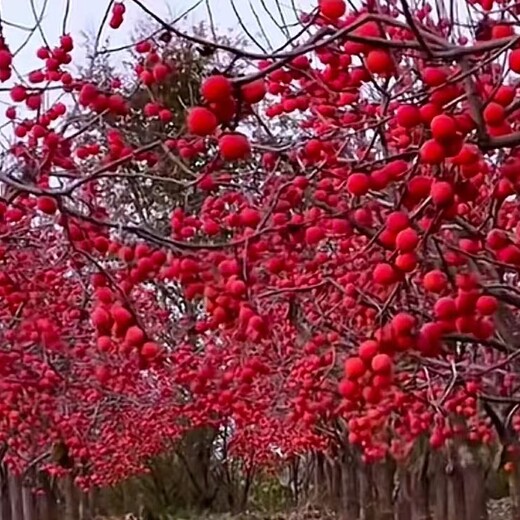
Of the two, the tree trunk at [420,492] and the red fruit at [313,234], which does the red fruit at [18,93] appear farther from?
the tree trunk at [420,492]

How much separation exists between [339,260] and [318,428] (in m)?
9.83

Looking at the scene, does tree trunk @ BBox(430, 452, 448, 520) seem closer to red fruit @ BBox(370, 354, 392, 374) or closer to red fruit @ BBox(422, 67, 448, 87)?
red fruit @ BBox(370, 354, 392, 374)

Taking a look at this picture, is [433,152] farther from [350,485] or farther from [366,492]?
[350,485]

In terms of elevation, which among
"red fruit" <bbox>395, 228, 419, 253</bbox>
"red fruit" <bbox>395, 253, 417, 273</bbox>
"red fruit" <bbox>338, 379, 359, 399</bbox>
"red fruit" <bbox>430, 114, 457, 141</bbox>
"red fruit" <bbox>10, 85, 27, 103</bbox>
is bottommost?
"red fruit" <bbox>338, 379, 359, 399</bbox>

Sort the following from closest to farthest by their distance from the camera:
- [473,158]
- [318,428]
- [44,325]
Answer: [473,158], [44,325], [318,428]

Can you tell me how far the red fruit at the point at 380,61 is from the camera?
2252mm

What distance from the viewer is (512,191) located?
3.06 meters

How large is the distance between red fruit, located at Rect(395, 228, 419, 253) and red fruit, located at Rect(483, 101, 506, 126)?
27 centimetres

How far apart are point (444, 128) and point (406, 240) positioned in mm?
321

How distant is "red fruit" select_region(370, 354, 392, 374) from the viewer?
2.64 m

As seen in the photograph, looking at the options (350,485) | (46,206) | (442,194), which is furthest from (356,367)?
(350,485)

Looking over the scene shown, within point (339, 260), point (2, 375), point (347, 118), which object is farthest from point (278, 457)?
point (347, 118)

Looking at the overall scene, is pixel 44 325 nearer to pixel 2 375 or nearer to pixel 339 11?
pixel 2 375

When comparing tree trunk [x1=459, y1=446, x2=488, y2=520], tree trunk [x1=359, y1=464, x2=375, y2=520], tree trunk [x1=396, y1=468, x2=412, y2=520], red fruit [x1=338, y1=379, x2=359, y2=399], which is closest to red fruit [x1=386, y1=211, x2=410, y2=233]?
red fruit [x1=338, y1=379, x2=359, y2=399]
